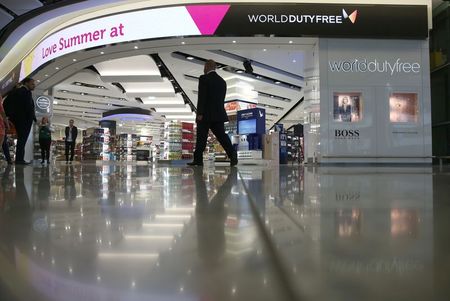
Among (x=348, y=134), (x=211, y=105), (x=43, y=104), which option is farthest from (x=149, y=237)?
(x=43, y=104)

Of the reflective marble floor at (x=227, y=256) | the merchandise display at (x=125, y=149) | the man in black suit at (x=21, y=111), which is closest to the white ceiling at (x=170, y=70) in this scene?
the man in black suit at (x=21, y=111)

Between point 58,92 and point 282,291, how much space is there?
63.7 feet

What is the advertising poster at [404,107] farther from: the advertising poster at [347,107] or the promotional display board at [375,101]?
the advertising poster at [347,107]

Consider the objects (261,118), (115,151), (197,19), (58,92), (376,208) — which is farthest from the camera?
(115,151)

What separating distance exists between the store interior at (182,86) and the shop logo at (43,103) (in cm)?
19

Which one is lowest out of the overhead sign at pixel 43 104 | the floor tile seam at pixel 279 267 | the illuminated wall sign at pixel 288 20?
the floor tile seam at pixel 279 267

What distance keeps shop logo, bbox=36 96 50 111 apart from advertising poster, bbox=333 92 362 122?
9584mm

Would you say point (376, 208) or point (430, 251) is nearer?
point (430, 251)

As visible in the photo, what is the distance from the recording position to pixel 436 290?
39cm

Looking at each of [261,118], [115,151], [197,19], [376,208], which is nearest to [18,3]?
[197,19]

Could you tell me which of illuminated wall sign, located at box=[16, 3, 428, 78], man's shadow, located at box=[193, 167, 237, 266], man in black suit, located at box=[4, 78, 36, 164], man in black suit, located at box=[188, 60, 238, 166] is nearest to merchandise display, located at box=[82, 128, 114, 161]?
illuminated wall sign, located at box=[16, 3, 428, 78]

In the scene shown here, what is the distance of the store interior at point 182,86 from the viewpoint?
9.11m

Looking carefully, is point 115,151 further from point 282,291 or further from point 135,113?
point 282,291

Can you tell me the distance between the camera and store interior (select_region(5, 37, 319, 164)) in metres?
9.11
